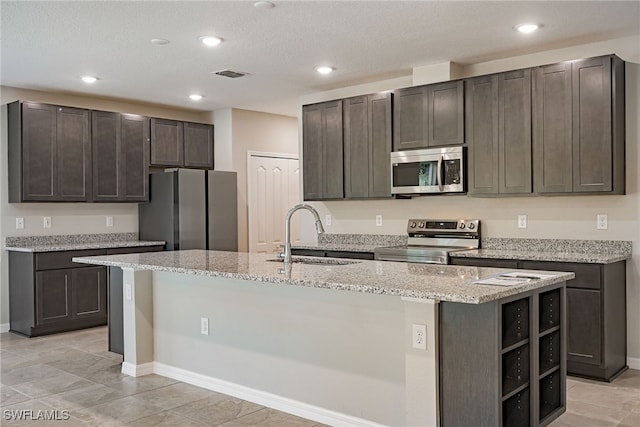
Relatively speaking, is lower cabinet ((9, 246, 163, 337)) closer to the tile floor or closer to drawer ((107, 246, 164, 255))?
drawer ((107, 246, 164, 255))

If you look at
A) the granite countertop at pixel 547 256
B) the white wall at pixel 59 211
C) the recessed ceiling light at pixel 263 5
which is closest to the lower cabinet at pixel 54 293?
A: the white wall at pixel 59 211

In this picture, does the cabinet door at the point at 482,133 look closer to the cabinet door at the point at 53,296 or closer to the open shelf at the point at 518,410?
the open shelf at the point at 518,410

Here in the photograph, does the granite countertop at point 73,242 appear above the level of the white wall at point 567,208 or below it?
below

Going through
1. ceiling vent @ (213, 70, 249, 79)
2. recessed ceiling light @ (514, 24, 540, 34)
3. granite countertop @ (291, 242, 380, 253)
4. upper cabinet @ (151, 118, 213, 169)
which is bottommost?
granite countertop @ (291, 242, 380, 253)

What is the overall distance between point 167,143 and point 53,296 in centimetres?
223

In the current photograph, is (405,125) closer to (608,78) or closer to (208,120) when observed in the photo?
(608,78)

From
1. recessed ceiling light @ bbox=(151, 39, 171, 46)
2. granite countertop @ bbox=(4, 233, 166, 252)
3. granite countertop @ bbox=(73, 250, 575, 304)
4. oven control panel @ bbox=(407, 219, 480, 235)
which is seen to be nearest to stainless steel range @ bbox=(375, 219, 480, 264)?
oven control panel @ bbox=(407, 219, 480, 235)

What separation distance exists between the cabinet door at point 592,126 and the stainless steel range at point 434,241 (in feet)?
3.42

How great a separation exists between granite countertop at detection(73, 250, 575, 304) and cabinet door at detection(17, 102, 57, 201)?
7.16ft

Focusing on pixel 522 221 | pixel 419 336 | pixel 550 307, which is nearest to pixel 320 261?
pixel 419 336

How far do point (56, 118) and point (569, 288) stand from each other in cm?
509

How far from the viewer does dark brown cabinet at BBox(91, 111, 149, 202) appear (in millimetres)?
6332

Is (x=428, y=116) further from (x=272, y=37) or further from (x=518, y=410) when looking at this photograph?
(x=518, y=410)

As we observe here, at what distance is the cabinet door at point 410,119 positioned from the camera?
206 inches
